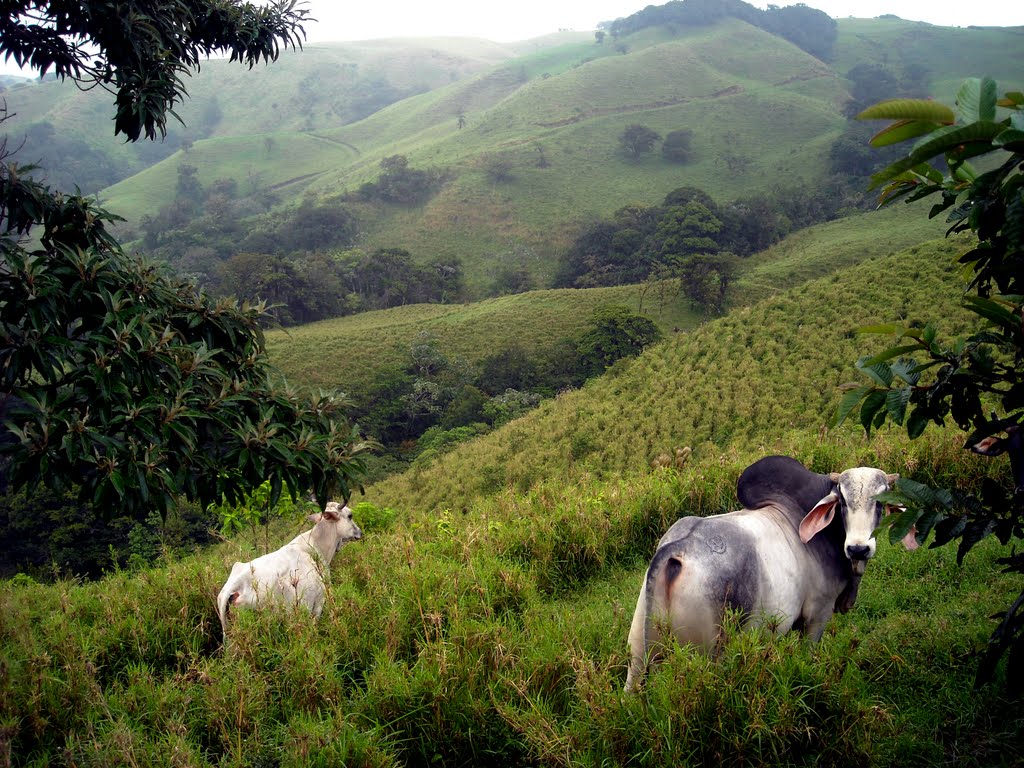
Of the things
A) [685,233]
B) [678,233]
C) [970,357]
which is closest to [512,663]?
[970,357]

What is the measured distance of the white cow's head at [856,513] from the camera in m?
3.96

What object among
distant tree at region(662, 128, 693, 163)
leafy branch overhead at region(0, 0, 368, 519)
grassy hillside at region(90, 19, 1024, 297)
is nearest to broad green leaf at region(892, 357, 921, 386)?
leafy branch overhead at region(0, 0, 368, 519)

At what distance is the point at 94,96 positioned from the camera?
11769cm

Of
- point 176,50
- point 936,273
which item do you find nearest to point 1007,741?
point 176,50

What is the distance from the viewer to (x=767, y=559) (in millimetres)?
3908

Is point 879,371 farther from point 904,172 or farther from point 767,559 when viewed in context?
point 767,559

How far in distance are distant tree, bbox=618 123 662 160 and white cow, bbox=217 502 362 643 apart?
244 feet

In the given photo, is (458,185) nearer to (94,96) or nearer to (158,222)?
(158,222)

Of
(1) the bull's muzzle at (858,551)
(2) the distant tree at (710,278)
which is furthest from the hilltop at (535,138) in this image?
(1) the bull's muzzle at (858,551)

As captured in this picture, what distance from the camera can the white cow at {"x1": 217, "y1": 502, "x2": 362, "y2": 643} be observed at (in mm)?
4933

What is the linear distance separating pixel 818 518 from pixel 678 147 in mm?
75741

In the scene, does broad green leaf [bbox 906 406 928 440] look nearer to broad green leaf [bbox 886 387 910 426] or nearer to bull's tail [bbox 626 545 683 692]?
broad green leaf [bbox 886 387 910 426]

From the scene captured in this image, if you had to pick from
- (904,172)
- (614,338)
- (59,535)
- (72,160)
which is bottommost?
(59,535)

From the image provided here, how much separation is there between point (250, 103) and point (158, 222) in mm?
69140
